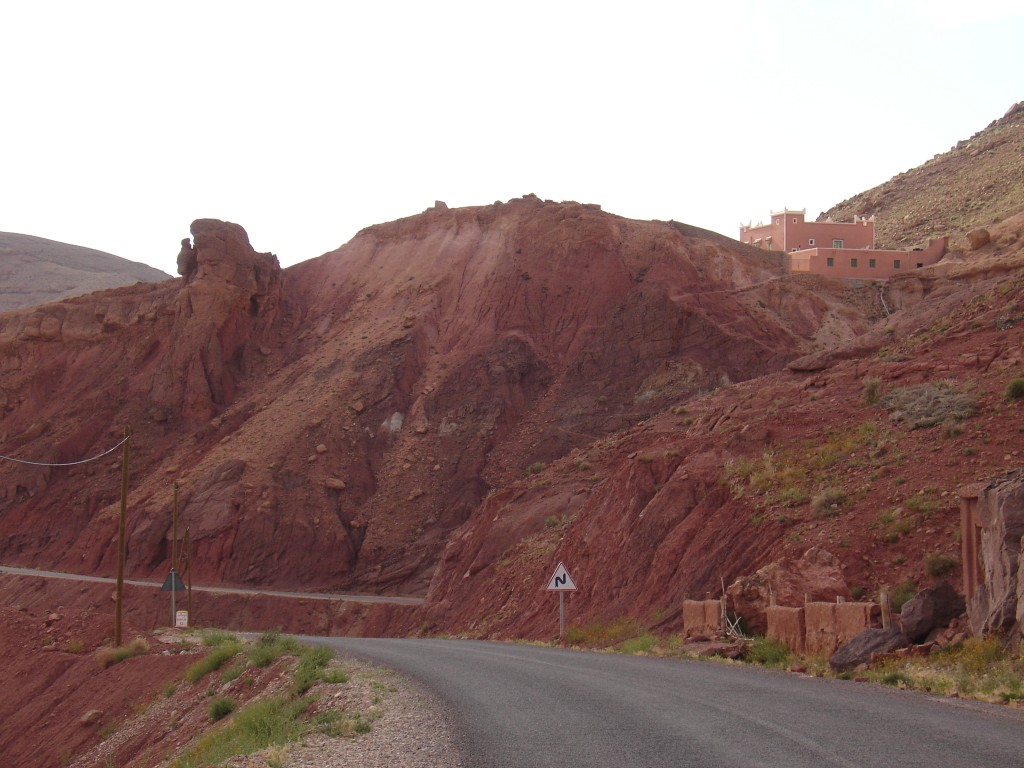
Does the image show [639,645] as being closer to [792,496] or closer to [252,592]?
[792,496]

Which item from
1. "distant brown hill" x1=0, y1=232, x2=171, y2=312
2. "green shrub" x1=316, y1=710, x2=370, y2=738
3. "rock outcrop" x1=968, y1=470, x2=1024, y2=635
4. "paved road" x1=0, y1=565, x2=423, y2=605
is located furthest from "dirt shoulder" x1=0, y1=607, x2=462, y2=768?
"distant brown hill" x1=0, y1=232, x2=171, y2=312

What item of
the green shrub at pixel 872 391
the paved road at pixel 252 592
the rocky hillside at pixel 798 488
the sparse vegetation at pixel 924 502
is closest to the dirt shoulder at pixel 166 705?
the rocky hillside at pixel 798 488

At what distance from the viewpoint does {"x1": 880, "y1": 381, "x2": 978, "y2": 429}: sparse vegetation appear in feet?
78.7

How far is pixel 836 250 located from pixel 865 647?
5276 centimetres

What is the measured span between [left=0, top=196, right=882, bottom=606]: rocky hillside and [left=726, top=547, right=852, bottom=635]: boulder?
82.0 feet

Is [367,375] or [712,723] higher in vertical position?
[367,375]

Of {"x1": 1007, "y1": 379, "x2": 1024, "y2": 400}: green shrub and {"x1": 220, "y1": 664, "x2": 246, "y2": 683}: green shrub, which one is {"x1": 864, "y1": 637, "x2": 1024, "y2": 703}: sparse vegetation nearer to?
{"x1": 1007, "y1": 379, "x2": 1024, "y2": 400}: green shrub

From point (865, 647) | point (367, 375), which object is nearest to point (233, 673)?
point (865, 647)

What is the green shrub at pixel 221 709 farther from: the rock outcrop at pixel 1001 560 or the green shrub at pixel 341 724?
the rock outcrop at pixel 1001 560

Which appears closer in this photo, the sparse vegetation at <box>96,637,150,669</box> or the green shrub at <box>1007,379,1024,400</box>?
the green shrub at <box>1007,379,1024,400</box>

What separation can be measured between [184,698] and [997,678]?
49.6 feet

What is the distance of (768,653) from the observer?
17.4m

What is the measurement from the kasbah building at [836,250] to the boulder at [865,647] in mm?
51734

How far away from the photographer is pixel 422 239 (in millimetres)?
70938
